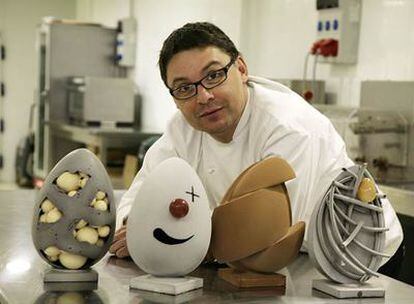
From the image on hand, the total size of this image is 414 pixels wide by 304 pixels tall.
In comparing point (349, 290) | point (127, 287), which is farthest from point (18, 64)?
point (349, 290)

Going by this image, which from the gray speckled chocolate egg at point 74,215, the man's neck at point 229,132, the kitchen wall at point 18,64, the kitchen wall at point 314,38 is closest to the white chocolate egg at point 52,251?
the gray speckled chocolate egg at point 74,215

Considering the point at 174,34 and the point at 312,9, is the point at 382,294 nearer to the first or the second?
the point at 174,34

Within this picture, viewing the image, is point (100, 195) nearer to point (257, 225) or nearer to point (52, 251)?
point (52, 251)

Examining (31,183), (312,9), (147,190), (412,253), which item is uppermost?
(312,9)

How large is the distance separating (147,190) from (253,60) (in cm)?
377

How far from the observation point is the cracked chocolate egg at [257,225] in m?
1.24

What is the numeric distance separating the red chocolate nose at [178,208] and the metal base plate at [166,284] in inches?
4.5

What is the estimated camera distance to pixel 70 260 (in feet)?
4.13

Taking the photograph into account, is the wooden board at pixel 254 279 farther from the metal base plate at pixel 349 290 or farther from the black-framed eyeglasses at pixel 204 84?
the black-framed eyeglasses at pixel 204 84

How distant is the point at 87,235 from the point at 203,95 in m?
0.41

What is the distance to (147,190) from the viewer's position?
1.23m

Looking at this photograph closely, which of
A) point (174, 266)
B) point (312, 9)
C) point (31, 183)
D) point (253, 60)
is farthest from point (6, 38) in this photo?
point (174, 266)

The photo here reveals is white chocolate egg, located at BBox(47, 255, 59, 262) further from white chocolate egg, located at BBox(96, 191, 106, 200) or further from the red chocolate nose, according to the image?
the red chocolate nose

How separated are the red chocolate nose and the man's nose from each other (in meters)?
0.35
